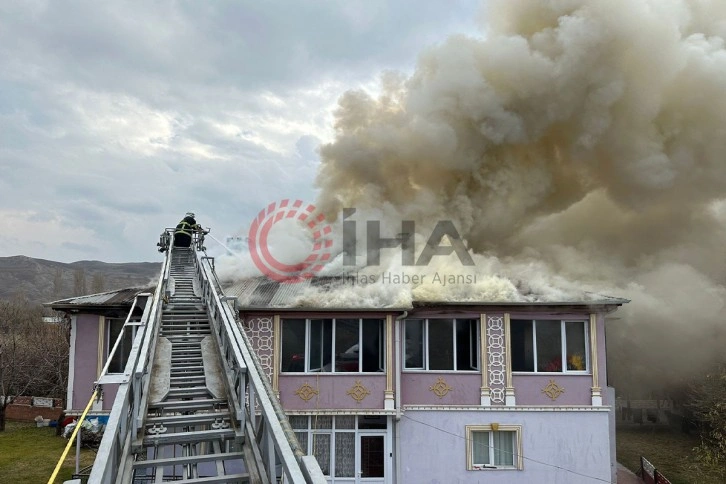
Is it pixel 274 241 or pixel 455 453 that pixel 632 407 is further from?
pixel 274 241

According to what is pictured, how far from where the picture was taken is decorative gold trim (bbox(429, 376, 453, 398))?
532 inches

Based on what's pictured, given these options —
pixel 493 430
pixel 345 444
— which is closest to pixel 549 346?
pixel 493 430

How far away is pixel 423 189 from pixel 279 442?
16.8 m

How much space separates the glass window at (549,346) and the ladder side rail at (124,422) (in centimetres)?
972

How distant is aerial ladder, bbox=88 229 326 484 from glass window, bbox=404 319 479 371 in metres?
6.28

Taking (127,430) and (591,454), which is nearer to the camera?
(127,430)

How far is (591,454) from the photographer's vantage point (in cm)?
1320

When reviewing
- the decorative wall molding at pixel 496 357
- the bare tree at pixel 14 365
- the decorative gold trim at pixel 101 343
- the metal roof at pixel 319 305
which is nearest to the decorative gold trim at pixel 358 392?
the metal roof at pixel 319 305

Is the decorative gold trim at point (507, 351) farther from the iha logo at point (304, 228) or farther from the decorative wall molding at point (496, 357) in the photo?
the iha logo at point (304, 228)

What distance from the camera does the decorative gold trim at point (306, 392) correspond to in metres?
13.2

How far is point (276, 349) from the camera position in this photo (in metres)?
13.4

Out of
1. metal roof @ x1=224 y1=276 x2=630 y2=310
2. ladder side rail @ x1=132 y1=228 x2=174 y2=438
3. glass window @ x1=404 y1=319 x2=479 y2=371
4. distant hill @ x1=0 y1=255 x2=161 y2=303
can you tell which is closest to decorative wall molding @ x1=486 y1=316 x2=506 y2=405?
glass window @ x1=404 y1=319 x2=479 y2=371

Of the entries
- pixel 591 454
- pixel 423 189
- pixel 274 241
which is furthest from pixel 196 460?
pixel 423 189

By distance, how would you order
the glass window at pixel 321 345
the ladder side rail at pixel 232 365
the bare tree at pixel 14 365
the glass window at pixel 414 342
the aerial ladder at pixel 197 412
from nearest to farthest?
the aerial ladder at pixel 197 412, the ladder side rail at pixel 232 365, the glass window at pixel 321 345, the glass window at pixel 414 342, the bare tree at pixel 14 365
